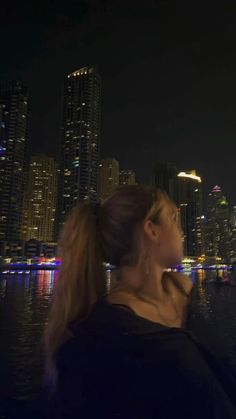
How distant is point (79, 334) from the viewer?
1271 millimetres

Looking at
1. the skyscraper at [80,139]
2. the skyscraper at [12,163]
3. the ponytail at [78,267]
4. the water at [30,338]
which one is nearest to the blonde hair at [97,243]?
the ponytail at [78,267]

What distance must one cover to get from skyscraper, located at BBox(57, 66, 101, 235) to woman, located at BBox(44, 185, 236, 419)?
170969mm

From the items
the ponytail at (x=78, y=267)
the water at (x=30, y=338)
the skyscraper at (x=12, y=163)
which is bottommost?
the water at (x=30, y=338)

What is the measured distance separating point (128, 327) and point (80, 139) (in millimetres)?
187822

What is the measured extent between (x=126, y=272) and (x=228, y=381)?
1.89ft

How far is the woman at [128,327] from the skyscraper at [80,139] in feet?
561

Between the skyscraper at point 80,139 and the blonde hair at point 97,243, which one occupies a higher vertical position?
the skyscraper at point 80,139

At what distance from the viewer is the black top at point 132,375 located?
1153 millimetres

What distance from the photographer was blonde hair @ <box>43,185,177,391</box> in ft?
4.78

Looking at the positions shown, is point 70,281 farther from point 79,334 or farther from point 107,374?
point 107,374

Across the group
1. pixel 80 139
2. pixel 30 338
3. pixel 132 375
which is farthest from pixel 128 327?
pixel 80 139

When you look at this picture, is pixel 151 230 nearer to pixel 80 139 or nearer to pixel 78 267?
pixel 78 267

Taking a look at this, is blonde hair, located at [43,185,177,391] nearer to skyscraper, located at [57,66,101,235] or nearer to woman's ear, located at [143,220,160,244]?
woman's ear, located at [143,220,160,244]

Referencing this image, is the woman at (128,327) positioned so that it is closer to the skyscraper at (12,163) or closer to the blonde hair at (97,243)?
the blonde hair at (97,243)
